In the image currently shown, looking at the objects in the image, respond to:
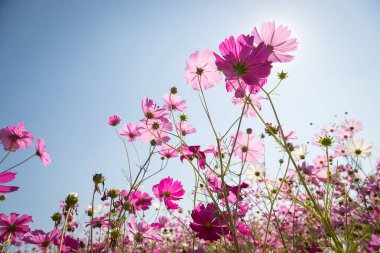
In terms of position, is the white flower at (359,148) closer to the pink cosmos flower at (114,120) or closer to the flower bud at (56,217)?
the pink cosmos flower at (114,120)

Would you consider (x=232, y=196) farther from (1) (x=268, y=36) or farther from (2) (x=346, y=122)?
(2) (x=346, y=122)

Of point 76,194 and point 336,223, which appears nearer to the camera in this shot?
point 76,194

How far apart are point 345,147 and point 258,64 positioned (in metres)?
2.27

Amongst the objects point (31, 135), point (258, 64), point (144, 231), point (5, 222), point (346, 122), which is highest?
point (346, 122)

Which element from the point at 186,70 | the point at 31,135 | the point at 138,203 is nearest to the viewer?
the point at 186,70

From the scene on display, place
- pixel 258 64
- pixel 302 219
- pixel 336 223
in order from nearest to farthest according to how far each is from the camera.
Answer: pixel 258 64, pixel 336 223, pixel 302 219

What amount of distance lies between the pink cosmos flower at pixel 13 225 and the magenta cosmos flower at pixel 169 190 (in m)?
0.75

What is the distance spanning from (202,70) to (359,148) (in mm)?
2227

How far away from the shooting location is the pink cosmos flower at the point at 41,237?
116 centimetres

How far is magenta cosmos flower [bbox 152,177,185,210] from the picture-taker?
1223 millimetres

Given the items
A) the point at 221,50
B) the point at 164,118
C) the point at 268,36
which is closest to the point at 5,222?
the point at 164,118

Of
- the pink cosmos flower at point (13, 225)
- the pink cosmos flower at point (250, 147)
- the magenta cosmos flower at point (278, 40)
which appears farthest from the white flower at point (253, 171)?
the pink cosmos flower at point (13, 225)

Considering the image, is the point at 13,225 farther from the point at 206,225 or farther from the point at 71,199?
the point at 206,225

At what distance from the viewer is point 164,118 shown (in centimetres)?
134
